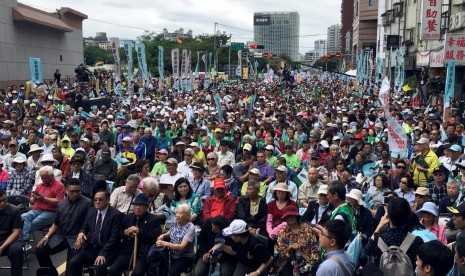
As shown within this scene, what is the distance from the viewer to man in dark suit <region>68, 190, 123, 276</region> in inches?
257

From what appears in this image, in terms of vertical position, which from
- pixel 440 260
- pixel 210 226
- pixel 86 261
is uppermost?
pixel 440 260

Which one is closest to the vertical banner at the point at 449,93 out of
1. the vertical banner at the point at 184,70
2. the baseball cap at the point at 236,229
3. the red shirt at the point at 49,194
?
the baseball cap at the point at 236,229

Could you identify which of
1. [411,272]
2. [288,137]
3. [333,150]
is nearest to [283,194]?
[411,272]

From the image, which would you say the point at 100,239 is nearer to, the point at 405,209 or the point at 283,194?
the point at 283,194

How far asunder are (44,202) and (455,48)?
1708cm

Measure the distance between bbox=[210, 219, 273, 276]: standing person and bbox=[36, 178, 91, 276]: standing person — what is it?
2088mm

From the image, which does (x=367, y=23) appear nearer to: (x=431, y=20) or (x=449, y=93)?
(x=431, y=20)

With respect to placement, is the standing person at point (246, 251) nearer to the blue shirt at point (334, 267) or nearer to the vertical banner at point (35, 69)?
the blue shirt at point (334, 267)

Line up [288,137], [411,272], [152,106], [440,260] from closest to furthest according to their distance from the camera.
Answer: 1. [440,260]
2. [411,272]
3. [288,137]
4. [152,106]

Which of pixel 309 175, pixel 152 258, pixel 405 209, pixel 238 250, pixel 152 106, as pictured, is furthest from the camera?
pixel 152 106

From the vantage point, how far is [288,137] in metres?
13.8

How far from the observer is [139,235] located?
6.46m

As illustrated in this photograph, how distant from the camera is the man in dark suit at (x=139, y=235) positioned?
6445 mm

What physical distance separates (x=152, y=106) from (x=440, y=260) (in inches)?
741
